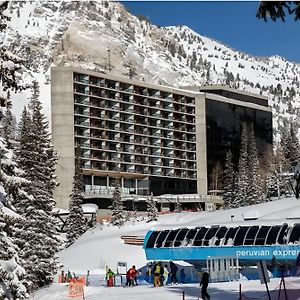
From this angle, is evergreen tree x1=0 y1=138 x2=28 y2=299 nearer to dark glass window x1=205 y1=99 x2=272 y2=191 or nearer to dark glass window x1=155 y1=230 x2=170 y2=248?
dark glass window x1=155 y1=230 x2=170 y2=248

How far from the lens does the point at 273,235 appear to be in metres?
50.6

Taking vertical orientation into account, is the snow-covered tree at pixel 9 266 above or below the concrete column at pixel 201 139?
below

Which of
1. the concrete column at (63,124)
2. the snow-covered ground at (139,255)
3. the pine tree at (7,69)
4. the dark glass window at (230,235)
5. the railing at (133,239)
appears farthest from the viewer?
the concrete column at (63,124)

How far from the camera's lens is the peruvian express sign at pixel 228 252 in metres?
48.3

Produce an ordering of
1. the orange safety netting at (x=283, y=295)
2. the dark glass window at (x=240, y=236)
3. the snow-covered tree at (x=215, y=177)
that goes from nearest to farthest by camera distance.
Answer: the orange safety netting at (x=283, y=295) < the dark glass window at (x=240, y=236) < the snow-covered tree at (x=215, y=177)

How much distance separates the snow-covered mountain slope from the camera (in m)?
69.1

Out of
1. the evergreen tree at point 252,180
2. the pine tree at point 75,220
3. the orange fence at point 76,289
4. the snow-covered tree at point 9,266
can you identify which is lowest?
the orange fence at point 76,289

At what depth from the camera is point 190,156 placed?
5979 inches

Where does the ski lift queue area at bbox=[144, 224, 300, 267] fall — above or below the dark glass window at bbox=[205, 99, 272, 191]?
below

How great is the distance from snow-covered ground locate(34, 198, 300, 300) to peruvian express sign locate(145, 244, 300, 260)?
3.14 meters

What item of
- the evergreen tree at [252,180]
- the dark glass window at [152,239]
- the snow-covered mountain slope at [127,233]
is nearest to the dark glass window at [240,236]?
the snow-covered mountain slope at [127,233]

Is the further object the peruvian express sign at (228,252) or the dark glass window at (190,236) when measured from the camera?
the dark glass window at (190,236)

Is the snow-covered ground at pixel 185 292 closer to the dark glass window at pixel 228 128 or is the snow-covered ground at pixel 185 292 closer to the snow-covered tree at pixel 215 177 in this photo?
the snow-covered tree at pixel 215 177

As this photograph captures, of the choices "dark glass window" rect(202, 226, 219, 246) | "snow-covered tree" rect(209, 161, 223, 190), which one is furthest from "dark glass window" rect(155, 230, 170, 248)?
"snow-covered tree" rect(209, 161, 223, 190)
